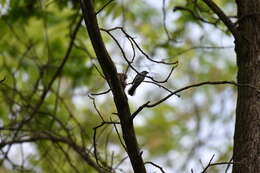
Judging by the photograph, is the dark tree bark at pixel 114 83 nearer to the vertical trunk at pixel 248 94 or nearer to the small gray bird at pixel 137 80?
the small gray bird at pixel 137 80

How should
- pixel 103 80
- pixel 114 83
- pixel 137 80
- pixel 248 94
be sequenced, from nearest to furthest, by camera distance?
pixel 114 83, pixel 137 80, pixel 248 94, pixel 103 80

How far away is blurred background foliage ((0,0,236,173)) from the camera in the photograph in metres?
2.82

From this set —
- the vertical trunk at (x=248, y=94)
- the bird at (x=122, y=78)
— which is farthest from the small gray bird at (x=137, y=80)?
the vertical trunk at (x=248, y=94)

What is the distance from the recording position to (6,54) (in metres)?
3.77

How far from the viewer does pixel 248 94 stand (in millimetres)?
1766

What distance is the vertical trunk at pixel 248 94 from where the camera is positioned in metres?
1.67

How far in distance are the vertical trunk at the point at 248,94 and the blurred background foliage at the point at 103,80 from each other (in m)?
0.16

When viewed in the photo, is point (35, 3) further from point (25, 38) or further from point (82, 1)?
point (82, 1)

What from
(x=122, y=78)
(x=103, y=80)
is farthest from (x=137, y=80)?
(x=103, y=80)

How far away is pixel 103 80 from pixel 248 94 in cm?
187

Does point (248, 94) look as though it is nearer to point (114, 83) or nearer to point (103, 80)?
point (114, 83)

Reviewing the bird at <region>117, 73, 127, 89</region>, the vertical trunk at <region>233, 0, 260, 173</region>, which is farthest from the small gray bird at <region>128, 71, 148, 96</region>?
the vertical trunk at <region>233, 0, 260, 173</region>

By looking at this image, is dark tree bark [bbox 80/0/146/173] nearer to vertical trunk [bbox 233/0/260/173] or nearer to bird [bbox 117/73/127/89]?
bird [bbox 117/73/127/89]

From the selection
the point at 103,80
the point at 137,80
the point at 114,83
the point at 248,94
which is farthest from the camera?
the point at 103,80
